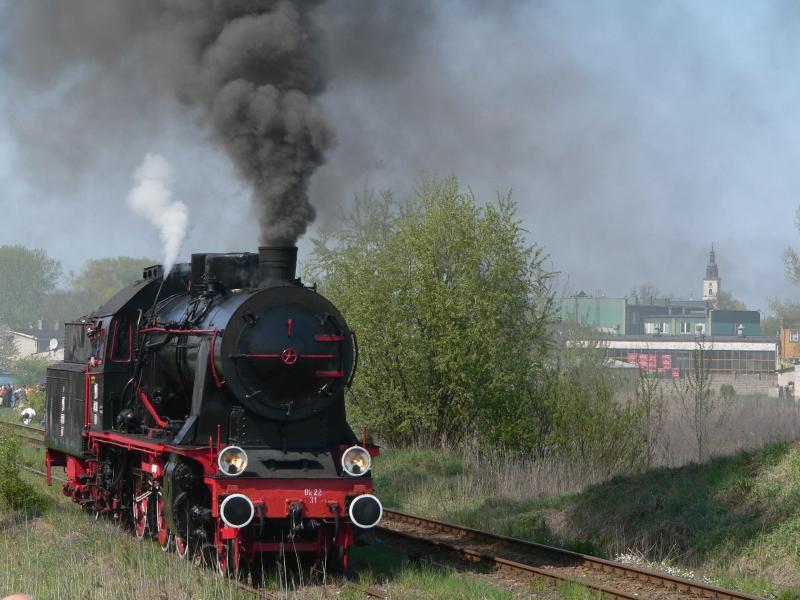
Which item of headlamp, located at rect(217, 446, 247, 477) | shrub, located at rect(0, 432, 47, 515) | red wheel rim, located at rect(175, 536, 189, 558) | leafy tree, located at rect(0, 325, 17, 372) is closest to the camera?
headlamp, located at rect(217, 446, 247, 477)

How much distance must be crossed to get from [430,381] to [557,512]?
681 cm

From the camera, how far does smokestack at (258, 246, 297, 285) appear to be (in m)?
10.8

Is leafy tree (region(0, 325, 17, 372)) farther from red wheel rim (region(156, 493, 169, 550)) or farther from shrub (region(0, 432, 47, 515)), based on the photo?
red wheel rim (region(156, 493, 169, 550))

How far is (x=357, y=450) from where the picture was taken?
33.4ft

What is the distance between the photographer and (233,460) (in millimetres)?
9914

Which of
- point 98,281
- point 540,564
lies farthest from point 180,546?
point 98,281

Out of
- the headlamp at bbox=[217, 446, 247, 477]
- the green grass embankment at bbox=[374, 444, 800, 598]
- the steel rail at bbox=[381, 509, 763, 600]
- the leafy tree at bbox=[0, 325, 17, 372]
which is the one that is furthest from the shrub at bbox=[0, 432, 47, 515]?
the leafy tree at bbox=[0, 325, 17, 372]

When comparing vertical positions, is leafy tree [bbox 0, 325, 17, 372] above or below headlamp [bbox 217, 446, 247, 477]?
above

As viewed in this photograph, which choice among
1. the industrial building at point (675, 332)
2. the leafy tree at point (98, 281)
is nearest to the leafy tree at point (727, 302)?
the industrial building at point (675, 332)

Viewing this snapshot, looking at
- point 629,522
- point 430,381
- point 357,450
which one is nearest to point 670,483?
point 629,522

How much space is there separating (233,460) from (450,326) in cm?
1028

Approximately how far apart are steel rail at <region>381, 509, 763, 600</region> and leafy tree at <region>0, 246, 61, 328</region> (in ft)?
288

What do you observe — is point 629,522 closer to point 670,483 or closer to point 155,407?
point 670,483

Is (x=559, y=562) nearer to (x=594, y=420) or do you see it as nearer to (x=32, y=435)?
(x=594, y=420)
